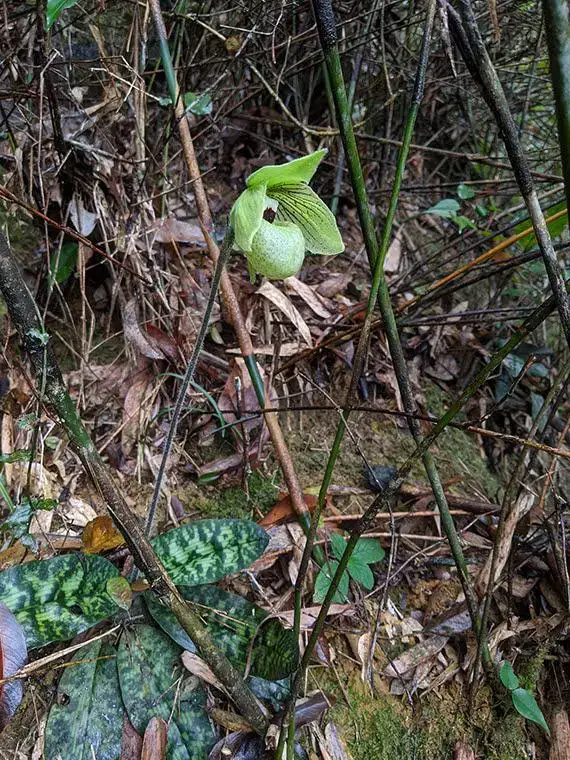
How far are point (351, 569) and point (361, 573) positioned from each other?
21 millimetres

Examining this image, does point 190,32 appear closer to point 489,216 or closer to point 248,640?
point 489,216

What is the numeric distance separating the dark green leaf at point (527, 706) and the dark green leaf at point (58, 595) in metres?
0.75

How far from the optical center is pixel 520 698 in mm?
946

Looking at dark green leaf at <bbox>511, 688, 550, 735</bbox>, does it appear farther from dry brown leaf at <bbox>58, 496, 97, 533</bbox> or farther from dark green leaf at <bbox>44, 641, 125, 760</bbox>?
dry brown leaf at <bbox>58, 496, 97, 533</bbox>

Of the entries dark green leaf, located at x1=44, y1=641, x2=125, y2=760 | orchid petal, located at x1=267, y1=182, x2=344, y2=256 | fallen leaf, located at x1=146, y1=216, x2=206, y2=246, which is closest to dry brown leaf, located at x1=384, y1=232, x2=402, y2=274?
fallen leaf, located at x1=146, y1=216, x2=206, y2=246

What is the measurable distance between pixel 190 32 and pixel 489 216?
1158 mm

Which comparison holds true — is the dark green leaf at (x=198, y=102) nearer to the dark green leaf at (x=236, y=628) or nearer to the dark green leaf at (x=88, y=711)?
the dark green leaf at (x=236, y=628)

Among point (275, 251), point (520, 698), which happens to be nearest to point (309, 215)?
point (275, 251)

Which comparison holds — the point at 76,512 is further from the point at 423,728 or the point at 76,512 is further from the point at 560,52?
the point at 560,52

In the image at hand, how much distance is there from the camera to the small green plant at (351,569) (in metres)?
1.04

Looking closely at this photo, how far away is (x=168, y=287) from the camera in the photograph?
1.47 m

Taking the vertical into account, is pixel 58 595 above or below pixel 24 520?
below

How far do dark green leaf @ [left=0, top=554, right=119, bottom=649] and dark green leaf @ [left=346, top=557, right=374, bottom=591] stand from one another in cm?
46

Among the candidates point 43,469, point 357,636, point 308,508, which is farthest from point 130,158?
point 357,636
